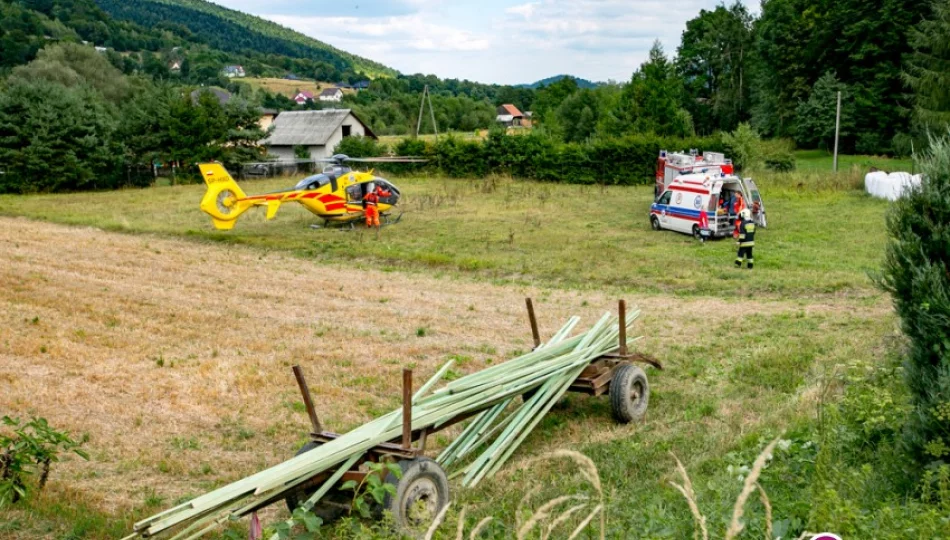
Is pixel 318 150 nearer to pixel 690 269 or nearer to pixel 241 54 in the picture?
pixel 690 269

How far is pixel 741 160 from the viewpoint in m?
35.3

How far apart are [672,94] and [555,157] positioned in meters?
19.9

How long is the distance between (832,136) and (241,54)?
123769mm

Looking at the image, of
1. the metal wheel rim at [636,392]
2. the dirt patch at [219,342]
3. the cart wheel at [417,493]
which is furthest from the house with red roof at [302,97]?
the cart wheel at [417,493]

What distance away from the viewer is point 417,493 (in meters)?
5.23

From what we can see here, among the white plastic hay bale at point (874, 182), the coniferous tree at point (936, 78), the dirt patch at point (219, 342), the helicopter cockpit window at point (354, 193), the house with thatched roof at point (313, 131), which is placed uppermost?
the coniferous tree at point (936, 78)

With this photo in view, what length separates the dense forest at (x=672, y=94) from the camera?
36.5 metres

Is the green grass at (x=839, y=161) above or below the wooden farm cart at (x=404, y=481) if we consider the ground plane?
above

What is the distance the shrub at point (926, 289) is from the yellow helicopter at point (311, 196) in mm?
19154

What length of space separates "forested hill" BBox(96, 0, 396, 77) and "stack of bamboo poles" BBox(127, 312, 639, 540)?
154 metres

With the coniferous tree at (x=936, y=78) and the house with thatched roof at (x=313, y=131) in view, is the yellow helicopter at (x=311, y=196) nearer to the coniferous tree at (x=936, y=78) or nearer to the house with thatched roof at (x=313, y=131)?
the house with thatched roof at (x=313, y=131)

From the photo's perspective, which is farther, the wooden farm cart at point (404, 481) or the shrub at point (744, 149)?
the shrub at point (744, 149)

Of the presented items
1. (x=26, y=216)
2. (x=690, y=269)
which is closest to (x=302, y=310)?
(x=690, y=269)

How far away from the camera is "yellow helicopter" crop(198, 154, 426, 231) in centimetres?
2212
